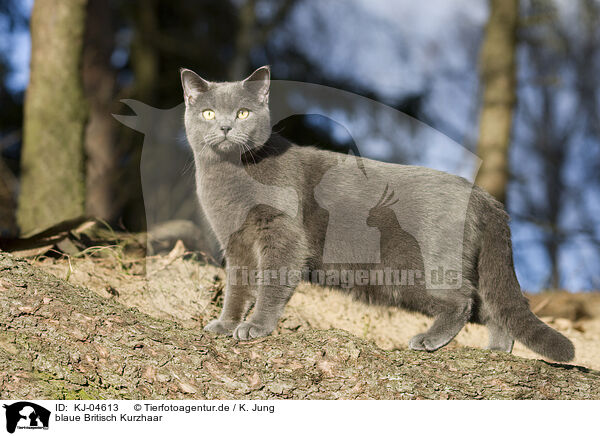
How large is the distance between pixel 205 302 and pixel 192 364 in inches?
28.7

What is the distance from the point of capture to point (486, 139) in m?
4.11

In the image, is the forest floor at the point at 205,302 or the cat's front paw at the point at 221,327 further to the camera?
the forest floor at the point at 205,302

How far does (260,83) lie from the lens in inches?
86.0

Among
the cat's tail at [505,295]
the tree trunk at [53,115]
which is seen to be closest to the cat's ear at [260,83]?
the cat's tail at [505,295]

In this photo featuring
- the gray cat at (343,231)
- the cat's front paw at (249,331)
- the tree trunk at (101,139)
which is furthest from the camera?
the tree trunk at (101,139)

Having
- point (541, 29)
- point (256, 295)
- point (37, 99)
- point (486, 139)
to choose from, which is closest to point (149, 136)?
point (37, 99)

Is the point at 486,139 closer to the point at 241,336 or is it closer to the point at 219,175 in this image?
the point at 219,175

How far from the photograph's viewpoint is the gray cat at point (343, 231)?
2.10m

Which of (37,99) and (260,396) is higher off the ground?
(37,99)

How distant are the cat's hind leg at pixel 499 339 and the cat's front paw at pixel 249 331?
37.4 inches

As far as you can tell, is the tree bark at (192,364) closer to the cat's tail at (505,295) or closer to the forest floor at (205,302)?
the cat's tail at (505,295)
